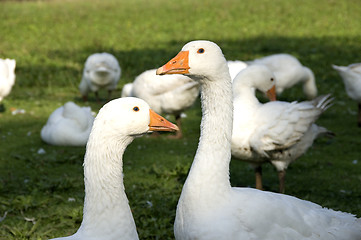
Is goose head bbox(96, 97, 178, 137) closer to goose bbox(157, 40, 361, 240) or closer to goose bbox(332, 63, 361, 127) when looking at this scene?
goose bbox(157, 40, 361, 240)

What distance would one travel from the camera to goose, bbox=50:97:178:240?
3.38 m

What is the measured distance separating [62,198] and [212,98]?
2556 mm

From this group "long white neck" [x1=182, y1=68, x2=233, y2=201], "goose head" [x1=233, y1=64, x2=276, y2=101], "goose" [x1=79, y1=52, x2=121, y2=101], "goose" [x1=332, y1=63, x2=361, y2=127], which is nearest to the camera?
"long white neck" [x1=182, y1=68, x2=233, y2=201]

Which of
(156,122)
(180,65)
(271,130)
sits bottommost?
(271,130)

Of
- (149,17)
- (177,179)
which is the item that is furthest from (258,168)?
(149,17)

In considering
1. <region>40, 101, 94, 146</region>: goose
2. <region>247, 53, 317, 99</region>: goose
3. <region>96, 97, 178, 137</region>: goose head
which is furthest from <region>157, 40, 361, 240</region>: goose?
Result: <region>247, 53, 317, 99</region>: goose

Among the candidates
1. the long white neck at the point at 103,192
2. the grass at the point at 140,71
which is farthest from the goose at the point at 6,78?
the long white neck at the point at 103,192

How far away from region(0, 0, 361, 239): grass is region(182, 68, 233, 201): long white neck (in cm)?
133

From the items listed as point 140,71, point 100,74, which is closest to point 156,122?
point 100,74

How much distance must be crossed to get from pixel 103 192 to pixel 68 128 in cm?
462

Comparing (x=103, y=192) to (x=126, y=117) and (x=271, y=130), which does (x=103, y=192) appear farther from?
(x=271, y=130)

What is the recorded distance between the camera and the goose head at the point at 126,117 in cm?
Answer: 340

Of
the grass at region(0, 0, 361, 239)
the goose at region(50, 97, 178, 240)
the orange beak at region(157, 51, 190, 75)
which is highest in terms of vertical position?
the orange beak at region(157, 51, 190, 75)

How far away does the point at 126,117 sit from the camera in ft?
11.2
